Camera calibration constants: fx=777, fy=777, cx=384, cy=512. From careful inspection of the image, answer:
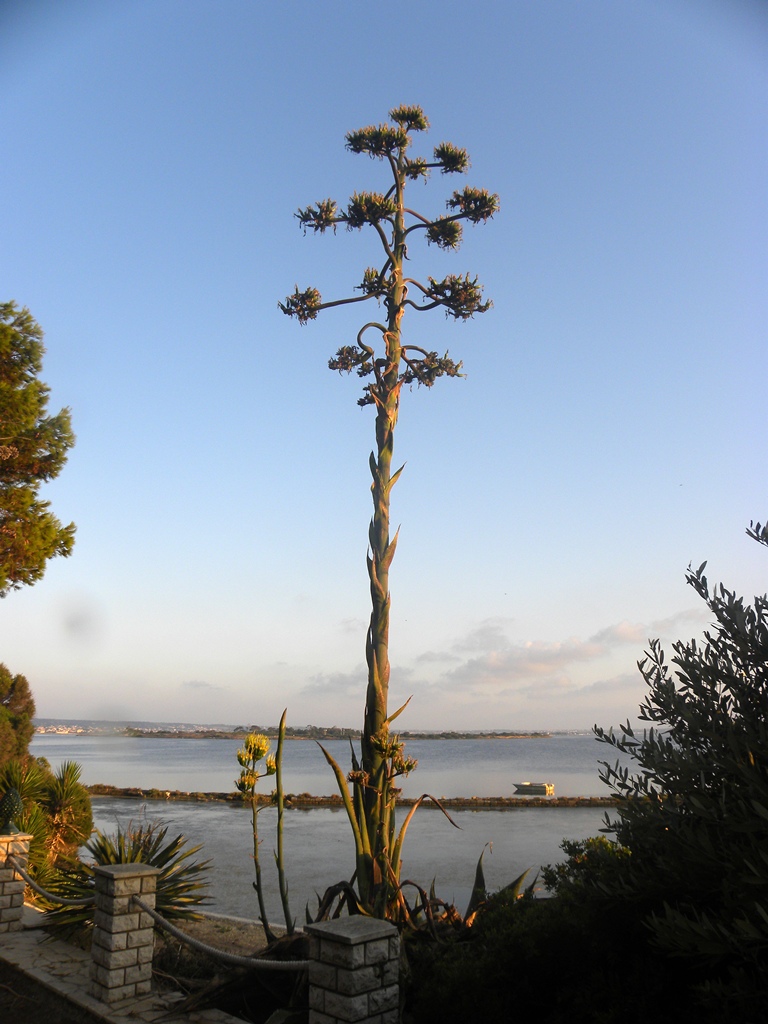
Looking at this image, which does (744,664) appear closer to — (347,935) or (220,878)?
(347,935)

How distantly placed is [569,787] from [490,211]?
39981mm

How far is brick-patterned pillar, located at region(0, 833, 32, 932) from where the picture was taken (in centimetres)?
740

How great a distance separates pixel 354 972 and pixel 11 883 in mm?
5173

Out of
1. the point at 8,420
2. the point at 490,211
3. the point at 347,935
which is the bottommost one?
the point at 347,935

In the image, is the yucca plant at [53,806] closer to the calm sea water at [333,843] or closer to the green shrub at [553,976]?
the calm sea water at [333,843]

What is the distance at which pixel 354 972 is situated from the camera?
388 cm

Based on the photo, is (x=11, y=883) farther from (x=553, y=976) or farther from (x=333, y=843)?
(x=333, y=843)

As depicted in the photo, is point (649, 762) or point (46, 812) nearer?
point (649, 762)

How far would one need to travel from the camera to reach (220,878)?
1330cm

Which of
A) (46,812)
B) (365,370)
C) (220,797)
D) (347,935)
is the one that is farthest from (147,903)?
(220,797)

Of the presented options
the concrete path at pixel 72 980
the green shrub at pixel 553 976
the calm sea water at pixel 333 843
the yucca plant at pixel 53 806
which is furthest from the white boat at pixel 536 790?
the green shrub at pixel 553 976

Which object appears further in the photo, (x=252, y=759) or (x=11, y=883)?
(x=11, y=883)

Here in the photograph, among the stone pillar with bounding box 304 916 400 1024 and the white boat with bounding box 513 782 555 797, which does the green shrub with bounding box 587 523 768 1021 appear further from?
the white boat with bounding box 513 782 555 797

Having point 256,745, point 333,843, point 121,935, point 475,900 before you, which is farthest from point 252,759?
point 333,843
